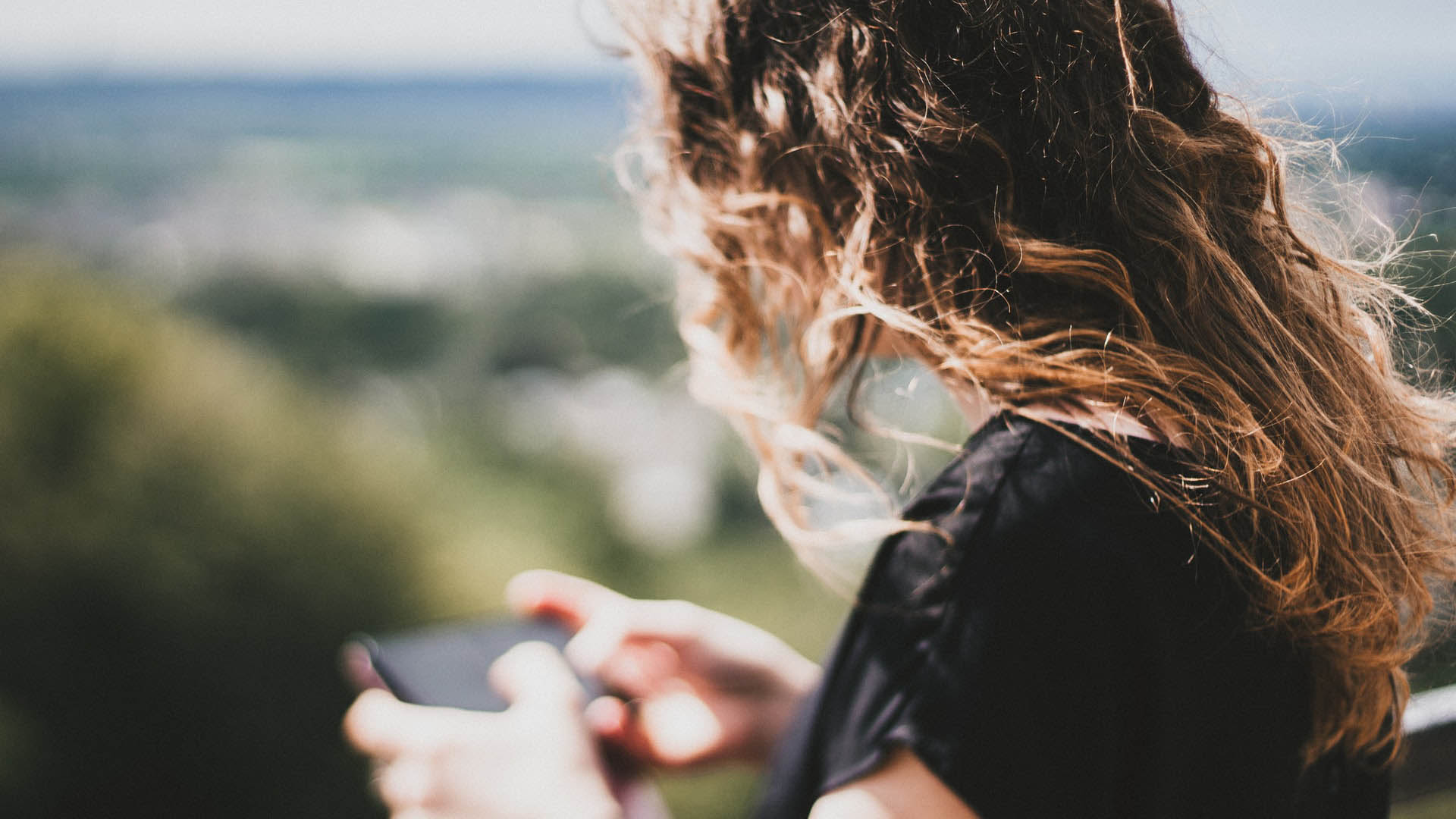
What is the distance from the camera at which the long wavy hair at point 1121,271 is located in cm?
94

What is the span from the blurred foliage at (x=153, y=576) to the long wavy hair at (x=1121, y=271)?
220 inches

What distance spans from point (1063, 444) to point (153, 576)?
6.16 m

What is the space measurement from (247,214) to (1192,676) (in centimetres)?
1585

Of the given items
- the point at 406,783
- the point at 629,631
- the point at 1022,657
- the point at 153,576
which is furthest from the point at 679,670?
the point at 153,576

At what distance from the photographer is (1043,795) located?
0.82m

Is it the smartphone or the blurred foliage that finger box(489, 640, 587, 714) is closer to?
the smartphone

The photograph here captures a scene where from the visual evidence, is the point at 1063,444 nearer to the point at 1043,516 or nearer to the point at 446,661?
the point at 1043,516

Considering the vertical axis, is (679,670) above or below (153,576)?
above

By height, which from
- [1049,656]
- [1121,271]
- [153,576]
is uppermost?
[1121,271]

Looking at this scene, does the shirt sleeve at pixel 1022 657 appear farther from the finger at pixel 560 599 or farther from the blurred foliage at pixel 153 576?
the blurred foliage at pixel 153 576

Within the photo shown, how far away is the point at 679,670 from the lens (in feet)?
4.94

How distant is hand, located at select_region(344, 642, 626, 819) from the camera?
1.06 meters

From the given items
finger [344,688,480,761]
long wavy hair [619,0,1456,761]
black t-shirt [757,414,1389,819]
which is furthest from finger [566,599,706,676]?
black t-shirt [757,414,1389,819]

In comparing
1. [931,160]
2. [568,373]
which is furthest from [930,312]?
[568,373]
